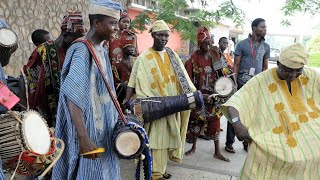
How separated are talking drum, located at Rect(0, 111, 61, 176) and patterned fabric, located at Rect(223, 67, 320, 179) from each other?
1.50 meters

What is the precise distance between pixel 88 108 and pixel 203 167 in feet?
8.70

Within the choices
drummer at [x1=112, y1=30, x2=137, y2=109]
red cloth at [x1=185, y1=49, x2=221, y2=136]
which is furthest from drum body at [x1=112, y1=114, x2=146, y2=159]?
red cloth at [x1=185, y1=49, x2=221, y2=136]

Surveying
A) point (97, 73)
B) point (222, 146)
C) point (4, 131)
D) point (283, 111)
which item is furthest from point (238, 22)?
point (4, 131)

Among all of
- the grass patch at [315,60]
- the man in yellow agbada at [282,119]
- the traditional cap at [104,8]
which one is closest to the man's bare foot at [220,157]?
the man in yellow agbada at [282,119]

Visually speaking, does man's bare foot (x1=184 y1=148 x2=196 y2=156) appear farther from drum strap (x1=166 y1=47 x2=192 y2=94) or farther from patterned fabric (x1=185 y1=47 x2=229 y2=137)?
drum strap (x1=166 y1=47 x2=192 y2=94)

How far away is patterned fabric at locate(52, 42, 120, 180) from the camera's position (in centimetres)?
194

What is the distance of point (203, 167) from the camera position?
169 inches

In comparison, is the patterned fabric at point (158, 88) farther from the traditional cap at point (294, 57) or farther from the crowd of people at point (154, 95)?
the traditional cap at point (294, 57)

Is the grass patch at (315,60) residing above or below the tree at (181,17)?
below

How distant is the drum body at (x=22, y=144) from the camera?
1.54 m

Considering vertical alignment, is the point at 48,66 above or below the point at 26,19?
below

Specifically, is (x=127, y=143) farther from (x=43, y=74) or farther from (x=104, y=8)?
(x=43, y=74)

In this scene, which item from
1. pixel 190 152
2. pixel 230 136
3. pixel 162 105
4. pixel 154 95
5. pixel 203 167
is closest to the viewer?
pixel 162 105

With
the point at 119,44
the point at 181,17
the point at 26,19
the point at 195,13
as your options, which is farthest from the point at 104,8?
the point at 195,13
